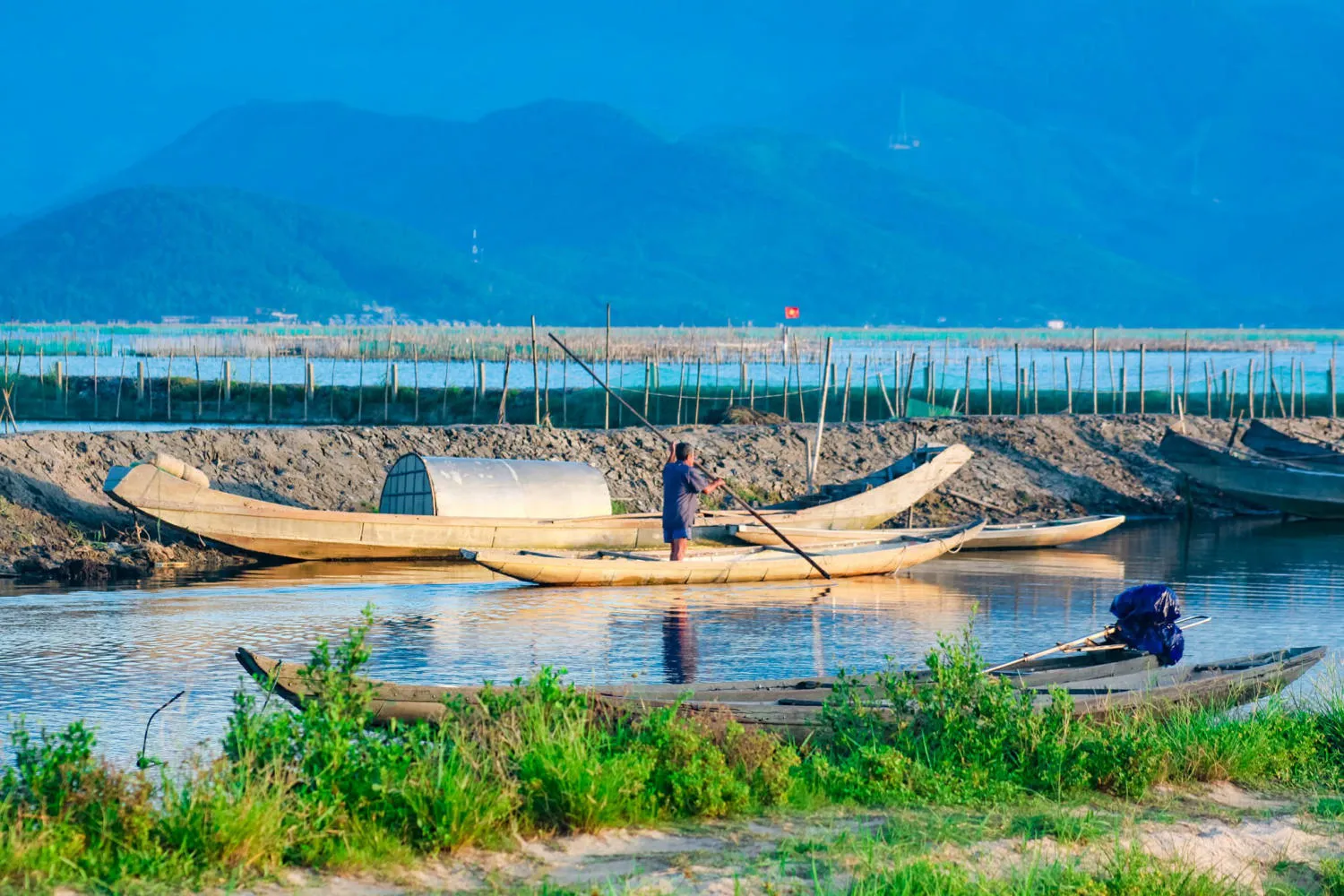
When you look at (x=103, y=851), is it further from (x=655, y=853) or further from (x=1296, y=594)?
(x=1296, y=594)

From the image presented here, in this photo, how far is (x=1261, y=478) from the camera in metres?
28.5

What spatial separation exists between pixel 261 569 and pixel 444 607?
12.8 ft

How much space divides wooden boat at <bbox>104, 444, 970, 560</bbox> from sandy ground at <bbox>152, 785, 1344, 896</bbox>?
12363 mm

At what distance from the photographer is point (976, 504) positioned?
89.1ft

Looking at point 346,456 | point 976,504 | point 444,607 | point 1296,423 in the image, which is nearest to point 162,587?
point 444,607

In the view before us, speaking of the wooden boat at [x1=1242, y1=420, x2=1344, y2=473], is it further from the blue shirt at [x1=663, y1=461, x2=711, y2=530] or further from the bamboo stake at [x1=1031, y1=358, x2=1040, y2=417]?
the blue shirt at [x1=663, y1=461, x2=711, y2=530]

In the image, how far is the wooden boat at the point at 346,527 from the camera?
62.6 feet

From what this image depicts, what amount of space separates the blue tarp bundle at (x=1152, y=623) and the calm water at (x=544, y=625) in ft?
4.96

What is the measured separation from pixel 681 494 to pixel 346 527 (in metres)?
Result: 4.32

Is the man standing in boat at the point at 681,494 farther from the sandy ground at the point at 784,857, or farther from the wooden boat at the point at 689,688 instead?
the sandy ground at the point at 784,857

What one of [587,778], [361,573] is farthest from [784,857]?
[361,573]

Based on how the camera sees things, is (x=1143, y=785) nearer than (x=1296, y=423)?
Yes

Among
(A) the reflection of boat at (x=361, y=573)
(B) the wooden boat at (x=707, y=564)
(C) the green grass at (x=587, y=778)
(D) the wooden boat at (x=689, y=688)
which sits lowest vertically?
(C) the green grass at (x=587, y=778)

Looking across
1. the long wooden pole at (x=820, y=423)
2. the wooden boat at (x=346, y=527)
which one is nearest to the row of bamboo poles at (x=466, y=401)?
the long wooden pole at (x=820, y=423)
